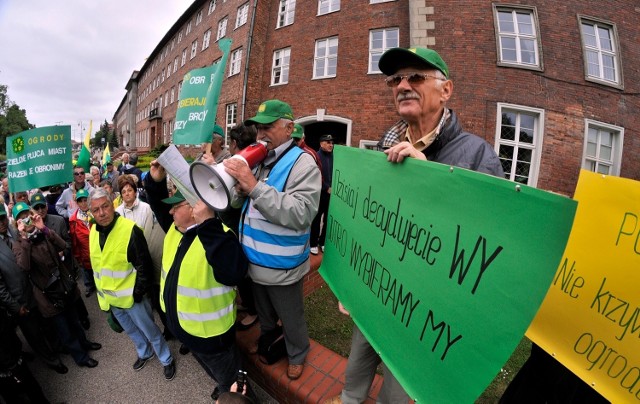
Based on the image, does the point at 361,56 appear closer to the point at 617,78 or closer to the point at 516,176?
the point at 516,176

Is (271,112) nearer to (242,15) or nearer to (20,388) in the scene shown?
(20,388)

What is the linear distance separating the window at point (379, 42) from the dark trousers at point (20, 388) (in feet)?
34.3

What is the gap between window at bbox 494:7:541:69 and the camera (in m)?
8.20

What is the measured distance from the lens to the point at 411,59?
47.6 inches

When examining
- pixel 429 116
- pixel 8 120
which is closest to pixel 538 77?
pixel 429 116

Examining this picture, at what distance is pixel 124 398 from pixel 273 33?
45.9ft

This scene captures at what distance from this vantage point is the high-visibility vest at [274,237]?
1.81 metres

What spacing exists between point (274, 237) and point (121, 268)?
5.81ft

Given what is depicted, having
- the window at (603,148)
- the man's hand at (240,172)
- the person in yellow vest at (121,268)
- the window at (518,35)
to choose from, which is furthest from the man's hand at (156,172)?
the window at (603,148)

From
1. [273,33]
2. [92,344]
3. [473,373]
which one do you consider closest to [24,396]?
[92,344]

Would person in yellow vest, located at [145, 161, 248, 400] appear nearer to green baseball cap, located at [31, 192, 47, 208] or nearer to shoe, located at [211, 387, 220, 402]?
shoe, located at [211, 387, 220, 402]

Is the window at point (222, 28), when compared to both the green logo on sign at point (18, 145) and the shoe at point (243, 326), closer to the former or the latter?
the green logo on sign at point (18, 145)

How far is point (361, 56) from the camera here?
9.77 m

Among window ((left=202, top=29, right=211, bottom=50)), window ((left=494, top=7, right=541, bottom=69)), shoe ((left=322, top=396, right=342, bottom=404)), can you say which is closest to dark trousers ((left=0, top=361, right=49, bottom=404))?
shoe ((left=322, top=396, right=342, bottom=404))
